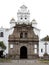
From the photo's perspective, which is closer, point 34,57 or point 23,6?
point 34,57

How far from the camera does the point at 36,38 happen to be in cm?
5409

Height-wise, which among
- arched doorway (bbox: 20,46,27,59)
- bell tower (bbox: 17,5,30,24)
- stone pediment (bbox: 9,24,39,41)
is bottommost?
arched doorway (bbox: 20,46,27,59)

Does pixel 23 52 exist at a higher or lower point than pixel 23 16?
lower

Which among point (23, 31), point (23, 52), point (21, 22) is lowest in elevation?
point (23, 52)

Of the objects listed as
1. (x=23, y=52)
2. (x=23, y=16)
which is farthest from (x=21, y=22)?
(x=23, y=52)

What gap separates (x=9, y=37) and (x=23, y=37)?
9.05ft

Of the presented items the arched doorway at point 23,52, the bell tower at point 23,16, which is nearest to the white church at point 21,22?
the bell tower at point 23,16

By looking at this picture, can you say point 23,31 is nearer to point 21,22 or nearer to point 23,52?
point 21,22

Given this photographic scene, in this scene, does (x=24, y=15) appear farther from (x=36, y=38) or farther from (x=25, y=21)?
(x=36, y=38)

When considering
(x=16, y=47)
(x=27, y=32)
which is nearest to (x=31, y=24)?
(x=27, y=32)

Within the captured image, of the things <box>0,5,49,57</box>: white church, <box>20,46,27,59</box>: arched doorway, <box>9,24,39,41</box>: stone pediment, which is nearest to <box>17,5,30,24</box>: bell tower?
<box>0,5,49,57</box>: white church

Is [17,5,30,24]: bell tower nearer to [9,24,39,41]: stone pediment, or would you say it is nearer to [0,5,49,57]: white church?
[0,5,49,57]: white church

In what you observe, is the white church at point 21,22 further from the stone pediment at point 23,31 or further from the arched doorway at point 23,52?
the arched doorway at point 23,52

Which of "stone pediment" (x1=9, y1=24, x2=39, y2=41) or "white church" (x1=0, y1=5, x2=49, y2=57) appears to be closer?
"stone pediment" (x1=9, y1=24, x2=39, y2=41)
